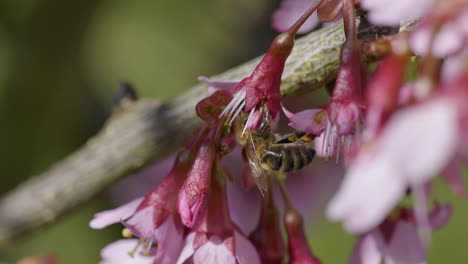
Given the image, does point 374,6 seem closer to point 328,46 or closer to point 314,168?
point 328,46

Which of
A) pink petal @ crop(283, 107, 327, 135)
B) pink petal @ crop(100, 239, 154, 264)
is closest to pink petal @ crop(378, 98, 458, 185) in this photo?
pink petal @ crop(283, 107, 327, 135)

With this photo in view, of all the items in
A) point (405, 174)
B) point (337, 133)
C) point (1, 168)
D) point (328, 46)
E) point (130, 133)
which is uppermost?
point (1, 168)

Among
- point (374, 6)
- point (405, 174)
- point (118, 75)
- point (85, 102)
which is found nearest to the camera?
point (405, 174)

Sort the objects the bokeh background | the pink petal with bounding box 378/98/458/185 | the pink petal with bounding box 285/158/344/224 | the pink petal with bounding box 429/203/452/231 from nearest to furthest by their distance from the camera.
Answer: the pink petal with bounding box 378/98/458/185
the pink petal with bounding box 429/203/452/231
the pink petal with bounding box 285/158/344/224
the bokeh background

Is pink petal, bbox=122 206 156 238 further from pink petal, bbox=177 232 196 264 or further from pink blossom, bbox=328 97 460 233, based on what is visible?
pink blossom, bbox=328 97 460 233

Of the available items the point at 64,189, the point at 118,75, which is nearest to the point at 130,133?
the point at 64,189

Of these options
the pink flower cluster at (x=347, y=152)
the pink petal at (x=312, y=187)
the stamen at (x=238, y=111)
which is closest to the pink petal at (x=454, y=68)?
the pink flower cluster at (x=347, y=152)

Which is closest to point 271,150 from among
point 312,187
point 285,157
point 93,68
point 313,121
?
point 285,157

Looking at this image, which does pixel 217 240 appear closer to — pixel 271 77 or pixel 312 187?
pixel 271 77
